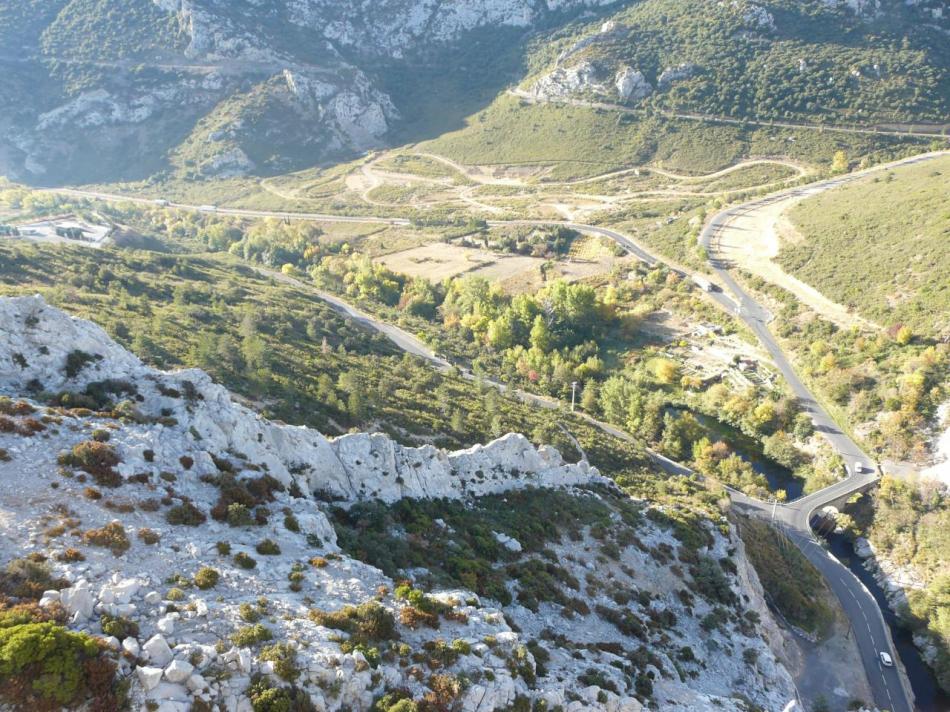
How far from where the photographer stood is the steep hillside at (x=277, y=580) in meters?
15.6

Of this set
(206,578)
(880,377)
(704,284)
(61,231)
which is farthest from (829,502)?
(61,231)

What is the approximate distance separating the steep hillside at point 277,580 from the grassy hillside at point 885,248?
77.1m

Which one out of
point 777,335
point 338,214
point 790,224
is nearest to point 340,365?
point 777,335

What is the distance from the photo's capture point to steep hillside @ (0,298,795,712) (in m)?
15.6

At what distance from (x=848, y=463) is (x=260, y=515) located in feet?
259

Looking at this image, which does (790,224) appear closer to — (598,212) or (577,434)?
(598,212)

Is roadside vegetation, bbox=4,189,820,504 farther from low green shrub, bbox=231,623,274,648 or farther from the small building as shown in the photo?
low green shrub, bbox=231,623,274,648

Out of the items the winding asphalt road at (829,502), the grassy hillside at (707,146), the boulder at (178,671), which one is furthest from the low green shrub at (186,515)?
the grassy hillside at (707,146)

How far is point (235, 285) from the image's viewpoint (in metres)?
102

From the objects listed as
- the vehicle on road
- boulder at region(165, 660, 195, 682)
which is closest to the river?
the vehicle on road

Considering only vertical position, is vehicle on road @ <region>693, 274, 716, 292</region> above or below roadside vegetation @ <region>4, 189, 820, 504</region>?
above

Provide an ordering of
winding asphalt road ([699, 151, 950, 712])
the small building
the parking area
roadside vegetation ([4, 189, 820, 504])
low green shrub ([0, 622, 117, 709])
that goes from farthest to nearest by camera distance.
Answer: the small building < the parking area < roadside vegetation ([4, 189, 820, 504]) < winding asphalt road ([699, 151, 950, 712]) < low green shrub ([0, 622, 117, 709])

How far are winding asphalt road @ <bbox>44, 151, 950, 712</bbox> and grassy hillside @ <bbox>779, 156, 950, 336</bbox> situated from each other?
14087 millimetres

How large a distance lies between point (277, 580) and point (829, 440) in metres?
81.3
